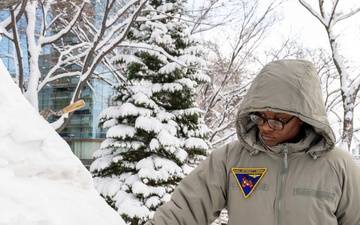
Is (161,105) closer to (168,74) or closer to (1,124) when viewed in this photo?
(168,74)

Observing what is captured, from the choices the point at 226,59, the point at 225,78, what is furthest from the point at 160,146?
the point at 226,59

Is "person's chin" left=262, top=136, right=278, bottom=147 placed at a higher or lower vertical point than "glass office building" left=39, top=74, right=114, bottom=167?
higher

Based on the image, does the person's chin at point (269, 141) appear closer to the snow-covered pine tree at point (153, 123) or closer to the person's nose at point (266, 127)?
the person's nose at point (266, 127)

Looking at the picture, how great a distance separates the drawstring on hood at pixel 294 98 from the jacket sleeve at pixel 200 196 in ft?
0.66

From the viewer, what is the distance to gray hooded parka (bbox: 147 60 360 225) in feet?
5.70

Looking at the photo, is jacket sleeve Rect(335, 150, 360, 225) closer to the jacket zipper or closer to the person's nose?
the jacket zipper

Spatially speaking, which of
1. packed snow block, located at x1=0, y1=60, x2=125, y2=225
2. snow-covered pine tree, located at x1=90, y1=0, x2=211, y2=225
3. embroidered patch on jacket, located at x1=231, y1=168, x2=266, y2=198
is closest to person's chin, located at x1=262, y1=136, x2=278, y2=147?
embroidered patch on jacket, located at x1=231, y1=168, x2=266, y2=198

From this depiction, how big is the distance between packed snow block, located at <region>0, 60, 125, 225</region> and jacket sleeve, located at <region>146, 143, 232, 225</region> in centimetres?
28

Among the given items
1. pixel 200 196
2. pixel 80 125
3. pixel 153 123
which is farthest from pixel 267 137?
pixel 80 125

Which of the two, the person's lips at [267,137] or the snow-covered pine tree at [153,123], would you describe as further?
the snow-covered pine tree at [153,123]

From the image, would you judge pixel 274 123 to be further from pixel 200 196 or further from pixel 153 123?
pixel 153 123

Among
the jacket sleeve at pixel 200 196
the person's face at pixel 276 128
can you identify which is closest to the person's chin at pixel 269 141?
the person's face at pixel 276 128

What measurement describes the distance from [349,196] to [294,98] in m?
0.52

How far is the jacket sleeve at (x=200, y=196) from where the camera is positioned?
5.93 feet
